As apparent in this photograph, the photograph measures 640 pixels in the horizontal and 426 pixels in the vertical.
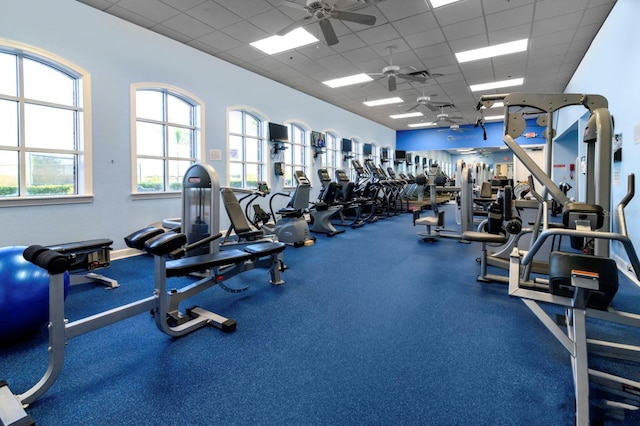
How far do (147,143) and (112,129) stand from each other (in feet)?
2.27

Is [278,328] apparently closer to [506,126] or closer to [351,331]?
[351,331]

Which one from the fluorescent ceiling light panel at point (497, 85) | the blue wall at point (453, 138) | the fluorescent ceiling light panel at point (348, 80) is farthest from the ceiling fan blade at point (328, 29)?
the blue wall at point (453, 138)

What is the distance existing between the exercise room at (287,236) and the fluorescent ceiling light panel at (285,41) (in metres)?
0.04

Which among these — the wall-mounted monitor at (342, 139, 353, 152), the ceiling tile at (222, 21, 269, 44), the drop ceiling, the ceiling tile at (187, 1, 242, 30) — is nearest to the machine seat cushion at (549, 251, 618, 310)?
the drop ceiling

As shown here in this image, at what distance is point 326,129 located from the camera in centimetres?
1006

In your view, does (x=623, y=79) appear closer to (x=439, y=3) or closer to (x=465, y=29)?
(x=465, y=29)

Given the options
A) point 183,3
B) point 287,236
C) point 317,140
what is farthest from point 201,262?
point 317,140

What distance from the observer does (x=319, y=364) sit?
80.4 inches

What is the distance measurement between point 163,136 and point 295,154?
4011mm

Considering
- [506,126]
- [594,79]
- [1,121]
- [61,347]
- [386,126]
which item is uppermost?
[386,126]

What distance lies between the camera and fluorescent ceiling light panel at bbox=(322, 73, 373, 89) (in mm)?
7695

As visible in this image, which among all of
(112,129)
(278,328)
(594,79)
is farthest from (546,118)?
(112,129)

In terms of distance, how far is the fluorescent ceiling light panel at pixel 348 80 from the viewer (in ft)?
25.2

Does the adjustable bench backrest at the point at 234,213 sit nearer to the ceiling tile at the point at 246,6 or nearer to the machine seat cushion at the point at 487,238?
the ceiling tile at the point at 246,6
